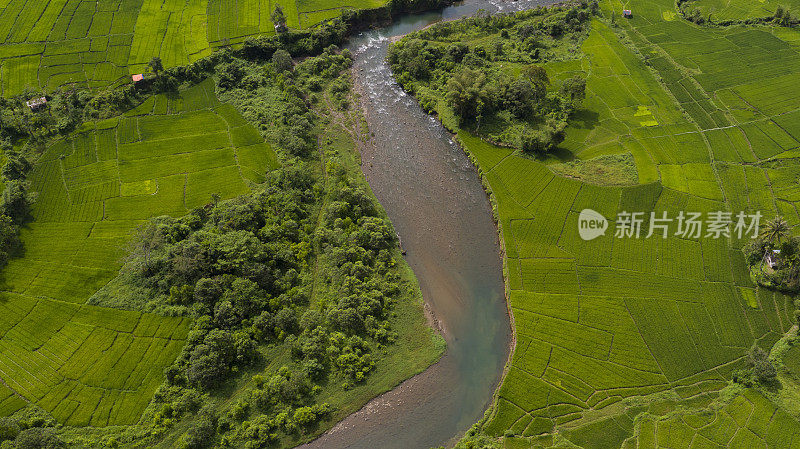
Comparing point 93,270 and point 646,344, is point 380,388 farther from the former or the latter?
point 93,270

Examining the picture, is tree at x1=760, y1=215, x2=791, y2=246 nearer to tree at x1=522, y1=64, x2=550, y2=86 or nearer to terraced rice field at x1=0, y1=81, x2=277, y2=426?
tree at x1=522, y1=64, x2=550, y2=86

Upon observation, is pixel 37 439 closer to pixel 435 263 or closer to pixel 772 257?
pixel 435 263

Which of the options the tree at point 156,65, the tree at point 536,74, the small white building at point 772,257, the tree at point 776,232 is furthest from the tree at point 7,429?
the small white building at point 772,257

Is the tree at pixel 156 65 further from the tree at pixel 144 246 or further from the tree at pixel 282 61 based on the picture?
the tree at pixel 144 246

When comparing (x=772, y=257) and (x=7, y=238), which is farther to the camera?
(x=7, y=238)

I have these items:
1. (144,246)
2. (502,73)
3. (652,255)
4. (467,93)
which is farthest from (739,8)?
(144,246)

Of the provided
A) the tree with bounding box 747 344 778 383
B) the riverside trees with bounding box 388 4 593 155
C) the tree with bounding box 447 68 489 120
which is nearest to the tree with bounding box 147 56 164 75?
the riverside trees with bounding box 388 4 593 155
